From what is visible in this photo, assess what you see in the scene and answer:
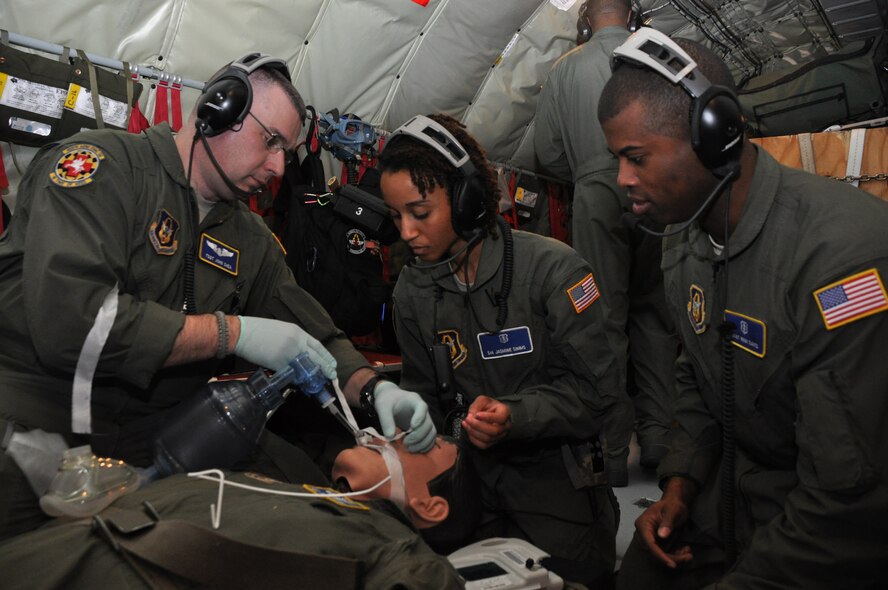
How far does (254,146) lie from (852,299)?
1594mm

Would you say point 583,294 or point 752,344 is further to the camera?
point 583,294

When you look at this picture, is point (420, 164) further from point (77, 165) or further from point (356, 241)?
point (356, 241)

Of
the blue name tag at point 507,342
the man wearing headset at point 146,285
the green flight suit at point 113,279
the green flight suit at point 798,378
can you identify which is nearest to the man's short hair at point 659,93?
the green flight suit at point 798,378

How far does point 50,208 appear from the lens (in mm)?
1655

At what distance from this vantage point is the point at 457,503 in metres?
1.89

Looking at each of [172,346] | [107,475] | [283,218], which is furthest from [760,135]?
[107,475]

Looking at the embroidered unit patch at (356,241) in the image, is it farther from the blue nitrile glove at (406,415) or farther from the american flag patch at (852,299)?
the american flag patch at (852,299)

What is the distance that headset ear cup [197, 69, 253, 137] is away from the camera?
189cm

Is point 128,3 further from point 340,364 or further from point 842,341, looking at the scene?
point 842,341

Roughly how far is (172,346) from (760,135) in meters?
4.05

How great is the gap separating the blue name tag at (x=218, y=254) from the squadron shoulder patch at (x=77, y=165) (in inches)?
14.8

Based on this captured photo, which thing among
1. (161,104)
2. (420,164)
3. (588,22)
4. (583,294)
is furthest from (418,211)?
(588,22)

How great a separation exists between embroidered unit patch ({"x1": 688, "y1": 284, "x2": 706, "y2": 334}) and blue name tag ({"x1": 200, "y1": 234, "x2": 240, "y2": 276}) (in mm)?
1379

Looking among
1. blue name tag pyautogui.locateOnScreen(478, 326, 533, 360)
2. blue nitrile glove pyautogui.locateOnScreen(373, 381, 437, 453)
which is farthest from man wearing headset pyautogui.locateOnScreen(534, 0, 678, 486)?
blue nitrile glove pyautogui.locateOnScreen(373, 381, 437, 453)
